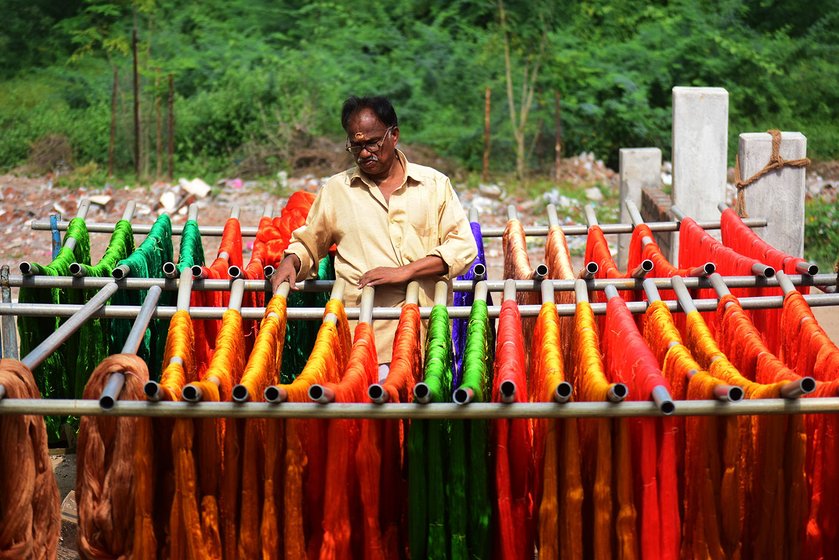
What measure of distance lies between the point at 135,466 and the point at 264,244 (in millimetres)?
2398

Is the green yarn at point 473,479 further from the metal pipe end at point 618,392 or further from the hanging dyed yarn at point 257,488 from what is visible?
the hanging dyed yarn at point 257,488

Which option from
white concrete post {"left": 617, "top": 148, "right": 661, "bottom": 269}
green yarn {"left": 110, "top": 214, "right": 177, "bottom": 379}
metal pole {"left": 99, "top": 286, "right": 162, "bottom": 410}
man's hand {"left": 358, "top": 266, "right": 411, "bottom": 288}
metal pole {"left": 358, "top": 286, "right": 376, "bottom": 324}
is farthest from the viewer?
white concrete post {"left": 617, "top": 148, "right": 661, "bottom": 269}

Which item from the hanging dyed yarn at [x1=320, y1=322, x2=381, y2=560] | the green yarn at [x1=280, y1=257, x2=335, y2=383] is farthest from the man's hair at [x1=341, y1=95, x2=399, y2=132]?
the hanging dyed yarn at [x1=320, y1=322, x2=381, y2=560]

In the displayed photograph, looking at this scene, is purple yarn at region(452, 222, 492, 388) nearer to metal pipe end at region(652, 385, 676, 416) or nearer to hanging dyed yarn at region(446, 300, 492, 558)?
hanging dyed yarn at region(446, 300, 492, 558)

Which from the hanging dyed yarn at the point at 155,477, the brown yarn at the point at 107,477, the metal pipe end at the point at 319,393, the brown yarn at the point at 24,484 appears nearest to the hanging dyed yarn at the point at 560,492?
the metal pipe end at the point at 319,393

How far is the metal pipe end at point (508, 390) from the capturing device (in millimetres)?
3111

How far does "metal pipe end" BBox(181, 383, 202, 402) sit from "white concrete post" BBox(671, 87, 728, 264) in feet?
15.8

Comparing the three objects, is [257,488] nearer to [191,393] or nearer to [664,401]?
[191,393]

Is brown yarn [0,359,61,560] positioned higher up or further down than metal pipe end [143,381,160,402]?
further down

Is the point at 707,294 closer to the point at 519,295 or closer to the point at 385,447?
the point at 519,295

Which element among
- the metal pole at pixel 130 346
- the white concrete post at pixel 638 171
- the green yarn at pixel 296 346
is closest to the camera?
the metal pole at pixel 130 346

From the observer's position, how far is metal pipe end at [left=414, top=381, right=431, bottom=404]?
122 inches

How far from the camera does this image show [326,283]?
181 inches

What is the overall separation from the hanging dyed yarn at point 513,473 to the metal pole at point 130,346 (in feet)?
3.30
